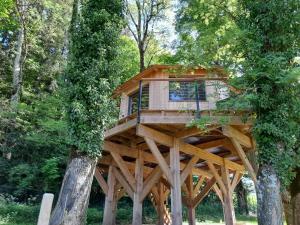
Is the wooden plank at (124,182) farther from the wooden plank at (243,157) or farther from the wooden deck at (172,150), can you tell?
the wooden plank at (243,157)

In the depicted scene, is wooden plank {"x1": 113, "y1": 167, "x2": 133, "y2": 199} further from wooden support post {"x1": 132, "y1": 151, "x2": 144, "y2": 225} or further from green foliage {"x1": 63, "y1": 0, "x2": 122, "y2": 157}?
green foliage {"x1": 63, "y1": 0, "x2": 122, "y2": 157}

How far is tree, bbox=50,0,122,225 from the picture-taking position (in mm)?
7020

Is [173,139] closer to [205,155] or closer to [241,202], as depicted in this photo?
[205,155]

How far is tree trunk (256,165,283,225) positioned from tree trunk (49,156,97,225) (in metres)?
3.90

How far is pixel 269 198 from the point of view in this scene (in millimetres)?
6809

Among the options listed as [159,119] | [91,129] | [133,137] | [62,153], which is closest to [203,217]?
[62,153]

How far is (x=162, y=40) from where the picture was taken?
66.0 feet

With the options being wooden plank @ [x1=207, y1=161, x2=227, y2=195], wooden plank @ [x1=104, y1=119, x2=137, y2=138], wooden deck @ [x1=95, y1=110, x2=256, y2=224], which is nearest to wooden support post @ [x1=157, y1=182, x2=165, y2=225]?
wooden deck @ [x1=95, y1=110, x2=256, y2=224]

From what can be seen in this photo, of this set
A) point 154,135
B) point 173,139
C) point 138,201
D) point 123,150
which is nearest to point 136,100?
point 123,150

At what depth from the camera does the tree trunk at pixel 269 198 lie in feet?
22.0

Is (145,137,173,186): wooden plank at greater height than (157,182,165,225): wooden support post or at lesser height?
greater

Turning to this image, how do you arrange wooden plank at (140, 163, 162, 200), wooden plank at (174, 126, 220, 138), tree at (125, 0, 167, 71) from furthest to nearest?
tree at (125, 0, 167, 71) < wooden plank at (140, 163, 162, 200) < wooden plank at (174, 126, 220, 138)

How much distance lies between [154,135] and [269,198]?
11.6ft

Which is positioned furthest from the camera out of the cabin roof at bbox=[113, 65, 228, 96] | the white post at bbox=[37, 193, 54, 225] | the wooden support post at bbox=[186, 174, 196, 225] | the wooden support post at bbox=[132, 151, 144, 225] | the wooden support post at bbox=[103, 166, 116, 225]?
the wooden support post at bbox=[186, 174, 196, 225]
